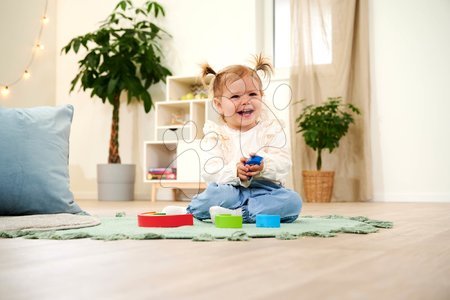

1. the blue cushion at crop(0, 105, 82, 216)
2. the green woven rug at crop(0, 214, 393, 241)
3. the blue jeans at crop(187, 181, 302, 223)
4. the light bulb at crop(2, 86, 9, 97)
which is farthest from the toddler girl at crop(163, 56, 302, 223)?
the light bulb at crop(2, 86, 9, 97)

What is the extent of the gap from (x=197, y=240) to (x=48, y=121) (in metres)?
0.95

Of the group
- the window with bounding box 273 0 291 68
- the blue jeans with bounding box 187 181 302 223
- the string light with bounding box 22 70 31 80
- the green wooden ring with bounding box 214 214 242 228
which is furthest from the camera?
the string light with bounding box 22 70 31 80

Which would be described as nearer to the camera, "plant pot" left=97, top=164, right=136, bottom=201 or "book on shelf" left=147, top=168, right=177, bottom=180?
"book on shelf" left=147, top=168, right=177, bottom=180

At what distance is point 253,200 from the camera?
5.33ft

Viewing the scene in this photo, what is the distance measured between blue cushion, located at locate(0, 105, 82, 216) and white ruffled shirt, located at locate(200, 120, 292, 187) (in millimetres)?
515

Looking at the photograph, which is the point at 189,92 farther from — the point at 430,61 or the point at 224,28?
the point at 430,61

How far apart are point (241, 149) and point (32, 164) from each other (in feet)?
2.33

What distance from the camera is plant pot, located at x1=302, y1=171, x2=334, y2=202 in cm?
363

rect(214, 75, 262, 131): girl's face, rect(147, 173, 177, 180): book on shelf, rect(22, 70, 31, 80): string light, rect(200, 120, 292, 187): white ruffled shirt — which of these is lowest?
rect(147, 173, 177, 180): book on shelf

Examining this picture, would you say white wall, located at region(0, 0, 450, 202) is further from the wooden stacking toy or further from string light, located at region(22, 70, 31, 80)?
the wooden stacking toy

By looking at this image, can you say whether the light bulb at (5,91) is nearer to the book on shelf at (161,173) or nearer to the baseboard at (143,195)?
the baseboard at (143,195)

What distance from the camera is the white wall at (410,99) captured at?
3.65 metres

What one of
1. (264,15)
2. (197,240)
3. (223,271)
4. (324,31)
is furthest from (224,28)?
(223,271)

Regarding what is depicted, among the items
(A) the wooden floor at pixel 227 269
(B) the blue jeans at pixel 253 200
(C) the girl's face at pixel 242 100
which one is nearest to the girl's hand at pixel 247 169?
(B) the blue jeans at pixel 253 200
